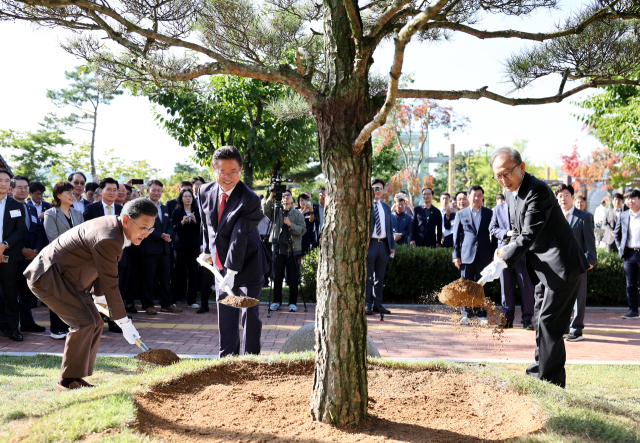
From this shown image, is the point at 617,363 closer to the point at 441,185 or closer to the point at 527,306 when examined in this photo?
the point at 527,306

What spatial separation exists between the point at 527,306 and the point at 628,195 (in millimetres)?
3231

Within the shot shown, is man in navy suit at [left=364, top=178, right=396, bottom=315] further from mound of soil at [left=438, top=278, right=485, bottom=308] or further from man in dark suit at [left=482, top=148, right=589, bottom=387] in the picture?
mound of soil at [left=438, top=278, right=485, bottom=308]

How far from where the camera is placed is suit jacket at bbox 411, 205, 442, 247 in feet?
37.2

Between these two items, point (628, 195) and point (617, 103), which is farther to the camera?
point (617, 103)

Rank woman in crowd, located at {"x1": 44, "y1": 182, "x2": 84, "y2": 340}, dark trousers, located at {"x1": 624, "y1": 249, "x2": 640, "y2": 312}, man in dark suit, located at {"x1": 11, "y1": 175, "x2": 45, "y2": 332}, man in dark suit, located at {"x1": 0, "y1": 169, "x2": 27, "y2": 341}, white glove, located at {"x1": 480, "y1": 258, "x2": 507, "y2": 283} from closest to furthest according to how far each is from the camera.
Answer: white glove, located at {"x1": 480, "y1": 258, "x2": 507, "y2": 283}, man in dark suit, located at {"x1": 0, "y1": 169, "x2": 27, "y2": 341}, woman in crowd, located at {"x1": 44, "y1": 182, "x2": 84, "y2": 340}, man in dark suit, located at {"x1": 11, "y1": 175, "x2": 45, "y2": 332}, dark trousers, located at {"x1": 624, "y1": 249, "x2": 640, "y2": 312}

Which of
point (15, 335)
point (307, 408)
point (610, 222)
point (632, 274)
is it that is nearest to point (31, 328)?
point (15, 335)

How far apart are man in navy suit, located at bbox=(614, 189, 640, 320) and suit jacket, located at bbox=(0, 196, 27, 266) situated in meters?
9.60

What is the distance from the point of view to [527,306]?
803 cm

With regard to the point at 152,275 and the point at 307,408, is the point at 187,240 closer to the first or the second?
the point at 152,275

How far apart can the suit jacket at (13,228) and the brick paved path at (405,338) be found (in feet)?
3.71

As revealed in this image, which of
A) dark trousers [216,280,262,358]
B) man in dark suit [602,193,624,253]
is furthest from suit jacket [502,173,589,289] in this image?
man in dark suit [602,193,624,253]

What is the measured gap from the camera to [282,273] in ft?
31.2

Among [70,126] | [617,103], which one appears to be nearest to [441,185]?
[70,126]

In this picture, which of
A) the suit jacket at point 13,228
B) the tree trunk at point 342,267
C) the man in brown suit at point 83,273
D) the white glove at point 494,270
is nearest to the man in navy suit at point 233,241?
the man in brown suit at point 83,273
